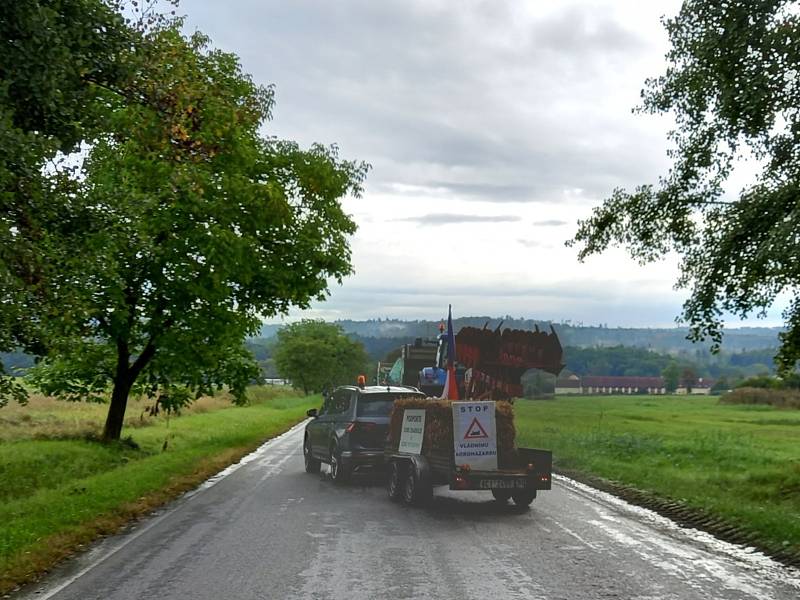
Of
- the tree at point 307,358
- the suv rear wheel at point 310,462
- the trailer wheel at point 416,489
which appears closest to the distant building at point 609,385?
the tree at point 307,358

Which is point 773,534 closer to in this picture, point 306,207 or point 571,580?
point 571,580

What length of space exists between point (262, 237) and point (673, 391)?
13068cm

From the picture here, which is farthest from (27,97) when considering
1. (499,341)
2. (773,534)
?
(499,341)

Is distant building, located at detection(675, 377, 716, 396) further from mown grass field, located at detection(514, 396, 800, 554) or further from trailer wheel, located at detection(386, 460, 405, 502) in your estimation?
trailer wheel, located at detection(386, 460, 405, 502)

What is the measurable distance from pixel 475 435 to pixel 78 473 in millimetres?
9912

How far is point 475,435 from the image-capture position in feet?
41.9

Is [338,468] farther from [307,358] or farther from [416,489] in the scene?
[307,358]

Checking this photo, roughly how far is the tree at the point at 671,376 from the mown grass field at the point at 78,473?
11632cm

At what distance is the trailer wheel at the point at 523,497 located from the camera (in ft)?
42.2

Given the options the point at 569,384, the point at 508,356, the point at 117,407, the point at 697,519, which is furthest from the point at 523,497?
the point at 569,384

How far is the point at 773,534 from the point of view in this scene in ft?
34.8

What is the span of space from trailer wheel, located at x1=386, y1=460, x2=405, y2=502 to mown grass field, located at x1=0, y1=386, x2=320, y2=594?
3629 millimetres

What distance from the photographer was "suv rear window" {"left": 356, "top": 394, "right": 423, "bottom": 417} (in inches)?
653

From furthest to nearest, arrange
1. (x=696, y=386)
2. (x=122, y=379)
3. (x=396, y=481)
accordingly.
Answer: (x=696, y=386), (x=122, y=379), (x=396, y=481)
